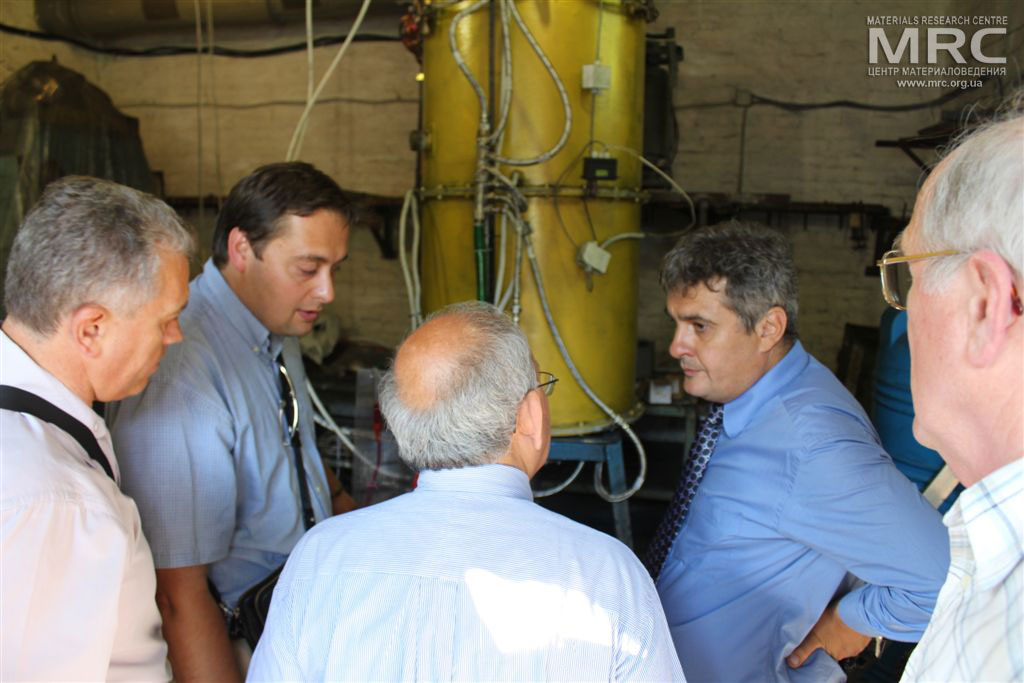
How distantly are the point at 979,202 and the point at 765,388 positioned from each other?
905 millimetres

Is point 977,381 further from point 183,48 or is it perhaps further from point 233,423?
point 183,48

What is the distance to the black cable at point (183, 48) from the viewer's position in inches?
206

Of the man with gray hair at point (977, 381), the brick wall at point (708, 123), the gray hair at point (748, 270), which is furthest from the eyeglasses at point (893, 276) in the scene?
the brick wall at point (708, 123)

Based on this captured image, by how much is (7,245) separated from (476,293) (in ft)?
9.43

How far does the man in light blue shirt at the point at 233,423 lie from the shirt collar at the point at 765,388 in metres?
1.04

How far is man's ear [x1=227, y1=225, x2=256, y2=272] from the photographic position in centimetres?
179

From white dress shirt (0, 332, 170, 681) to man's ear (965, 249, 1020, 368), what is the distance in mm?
1172

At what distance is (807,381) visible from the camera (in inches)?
61.2

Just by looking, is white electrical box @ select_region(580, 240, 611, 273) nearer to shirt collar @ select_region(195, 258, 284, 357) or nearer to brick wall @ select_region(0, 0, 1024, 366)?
shirt collar @ select_region(195, 258, 284, 357)

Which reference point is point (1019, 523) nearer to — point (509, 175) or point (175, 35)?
point (509, 175)

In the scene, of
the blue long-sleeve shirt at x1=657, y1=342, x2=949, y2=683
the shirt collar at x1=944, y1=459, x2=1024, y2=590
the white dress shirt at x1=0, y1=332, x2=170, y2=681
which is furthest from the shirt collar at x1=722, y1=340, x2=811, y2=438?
the white dress shirt at x1=0, y1=332, x2=170, y2=681

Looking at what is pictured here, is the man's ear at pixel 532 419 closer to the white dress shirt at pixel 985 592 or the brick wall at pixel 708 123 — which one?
the white dress shirt at pixel 985 592

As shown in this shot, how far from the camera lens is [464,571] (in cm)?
100

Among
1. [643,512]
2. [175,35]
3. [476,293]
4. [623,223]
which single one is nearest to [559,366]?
[476,293]
